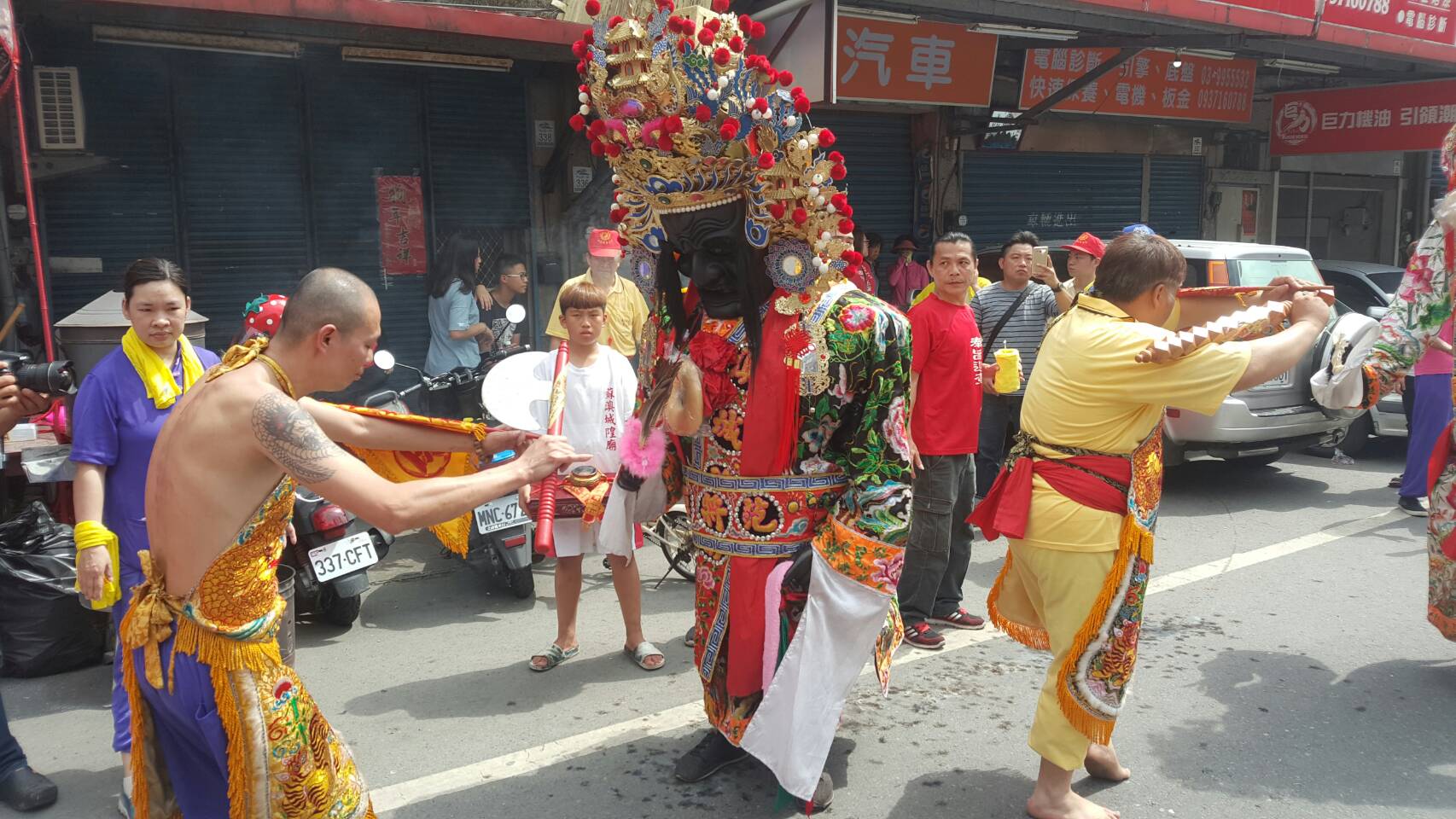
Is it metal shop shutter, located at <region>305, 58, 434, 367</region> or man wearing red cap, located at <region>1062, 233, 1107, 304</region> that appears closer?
man wearing red cap, located at <region>1062, 233, 1107, 304</region>

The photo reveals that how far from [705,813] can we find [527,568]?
2.52 meters

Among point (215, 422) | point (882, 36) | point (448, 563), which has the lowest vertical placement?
point (448, 563)

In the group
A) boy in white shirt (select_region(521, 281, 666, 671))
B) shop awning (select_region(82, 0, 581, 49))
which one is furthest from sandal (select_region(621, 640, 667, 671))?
shop awning (select_region(82, 0, 581, 49))

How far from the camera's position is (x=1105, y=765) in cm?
359

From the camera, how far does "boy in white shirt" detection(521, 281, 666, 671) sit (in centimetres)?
470

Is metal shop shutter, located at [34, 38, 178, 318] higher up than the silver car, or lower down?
higher up

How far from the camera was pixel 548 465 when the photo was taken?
2479 millimetres

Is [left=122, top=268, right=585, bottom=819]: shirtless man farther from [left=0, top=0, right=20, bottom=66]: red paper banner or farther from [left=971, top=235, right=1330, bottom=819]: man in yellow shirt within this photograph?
[left=0, top=0, right=20, bottom=66]: red paper banner

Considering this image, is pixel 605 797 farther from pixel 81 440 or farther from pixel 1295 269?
pixel 1295 269

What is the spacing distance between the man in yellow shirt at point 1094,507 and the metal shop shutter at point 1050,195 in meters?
9.07

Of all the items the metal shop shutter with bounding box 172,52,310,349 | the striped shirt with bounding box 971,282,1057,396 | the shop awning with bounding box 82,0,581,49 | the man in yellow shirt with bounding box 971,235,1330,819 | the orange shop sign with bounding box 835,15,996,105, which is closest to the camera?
the man in yellow shirt with bounding box 971,235,1330,819

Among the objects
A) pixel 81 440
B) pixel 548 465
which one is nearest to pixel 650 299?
pixel 548 465

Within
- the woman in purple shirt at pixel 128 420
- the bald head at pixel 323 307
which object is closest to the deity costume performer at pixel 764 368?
the bald head at pixel 323 307

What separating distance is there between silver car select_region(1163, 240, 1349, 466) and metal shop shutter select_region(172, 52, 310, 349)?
6.91 metres
